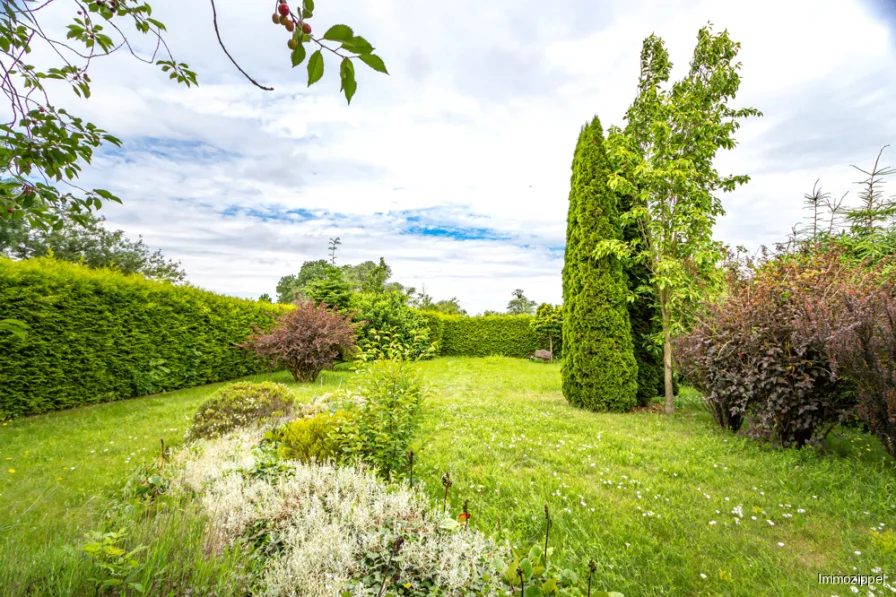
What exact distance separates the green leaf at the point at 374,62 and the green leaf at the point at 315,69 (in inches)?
4.4

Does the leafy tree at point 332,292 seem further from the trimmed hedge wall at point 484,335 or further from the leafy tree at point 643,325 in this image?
the leafy tree at point 643,325

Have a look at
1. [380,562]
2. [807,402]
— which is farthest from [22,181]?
[807,402]

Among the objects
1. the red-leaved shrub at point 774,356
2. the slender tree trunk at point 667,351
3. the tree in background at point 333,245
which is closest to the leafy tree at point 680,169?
the slender tree trunk at point 667,351

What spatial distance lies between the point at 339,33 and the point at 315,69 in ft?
Result: 0.39

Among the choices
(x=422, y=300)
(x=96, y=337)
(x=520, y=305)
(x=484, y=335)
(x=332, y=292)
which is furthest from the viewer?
(x=520, y=305)

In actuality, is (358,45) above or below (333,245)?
below

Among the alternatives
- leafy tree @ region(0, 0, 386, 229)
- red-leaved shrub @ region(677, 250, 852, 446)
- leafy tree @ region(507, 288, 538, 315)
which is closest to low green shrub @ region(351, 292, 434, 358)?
red-leaved shrub @ region(677, 250, 852, 446)

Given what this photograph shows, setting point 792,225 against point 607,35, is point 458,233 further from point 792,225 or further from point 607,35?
point 607,35

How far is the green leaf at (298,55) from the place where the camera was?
0.91 m

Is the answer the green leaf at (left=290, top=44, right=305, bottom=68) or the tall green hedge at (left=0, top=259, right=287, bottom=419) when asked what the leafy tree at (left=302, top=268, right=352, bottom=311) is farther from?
the green leaf at (left=290, top=44, right=305, bottom=68)

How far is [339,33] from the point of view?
0.79 meters

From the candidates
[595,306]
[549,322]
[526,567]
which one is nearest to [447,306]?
[549,322]

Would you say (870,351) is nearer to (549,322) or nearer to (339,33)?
(339,33)

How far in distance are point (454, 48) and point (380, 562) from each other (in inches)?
100
